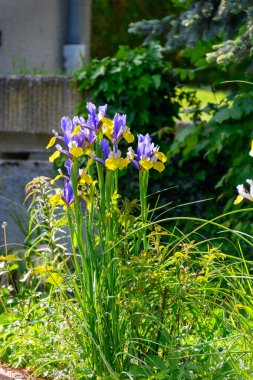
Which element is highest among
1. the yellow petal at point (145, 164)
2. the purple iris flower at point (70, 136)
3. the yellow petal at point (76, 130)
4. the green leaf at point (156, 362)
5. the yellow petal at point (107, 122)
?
the yellow petal at point (107, 122)

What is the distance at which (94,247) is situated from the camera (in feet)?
9.82

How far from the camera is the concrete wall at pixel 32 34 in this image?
29.1 feet

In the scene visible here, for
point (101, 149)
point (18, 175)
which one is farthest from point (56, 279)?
point (18, 175)

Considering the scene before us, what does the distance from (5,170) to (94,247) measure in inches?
119

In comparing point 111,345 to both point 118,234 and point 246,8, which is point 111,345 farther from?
point 246,8

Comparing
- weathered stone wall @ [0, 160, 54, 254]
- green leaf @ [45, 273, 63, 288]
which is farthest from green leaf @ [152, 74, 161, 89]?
green leaf @ [45, 273, 63, 288]

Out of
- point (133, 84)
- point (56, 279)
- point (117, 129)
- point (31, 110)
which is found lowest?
point (31, 110)

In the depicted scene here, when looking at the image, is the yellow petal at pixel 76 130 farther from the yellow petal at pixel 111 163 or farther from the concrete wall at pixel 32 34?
the concrete wall at pixel 32 34

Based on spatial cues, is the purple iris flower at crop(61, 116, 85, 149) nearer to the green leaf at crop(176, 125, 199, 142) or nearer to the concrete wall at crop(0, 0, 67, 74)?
the green leaf at crop(176, 125, 199, 142)

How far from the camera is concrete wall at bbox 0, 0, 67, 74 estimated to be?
8.87 m

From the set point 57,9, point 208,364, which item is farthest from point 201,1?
point 57,9

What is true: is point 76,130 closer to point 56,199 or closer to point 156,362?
point 56,199

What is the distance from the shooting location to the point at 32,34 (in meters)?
9.17

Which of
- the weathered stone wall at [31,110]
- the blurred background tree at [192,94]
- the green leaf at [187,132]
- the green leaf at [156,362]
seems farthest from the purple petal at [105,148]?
the weathered stone wall at [31,110]
